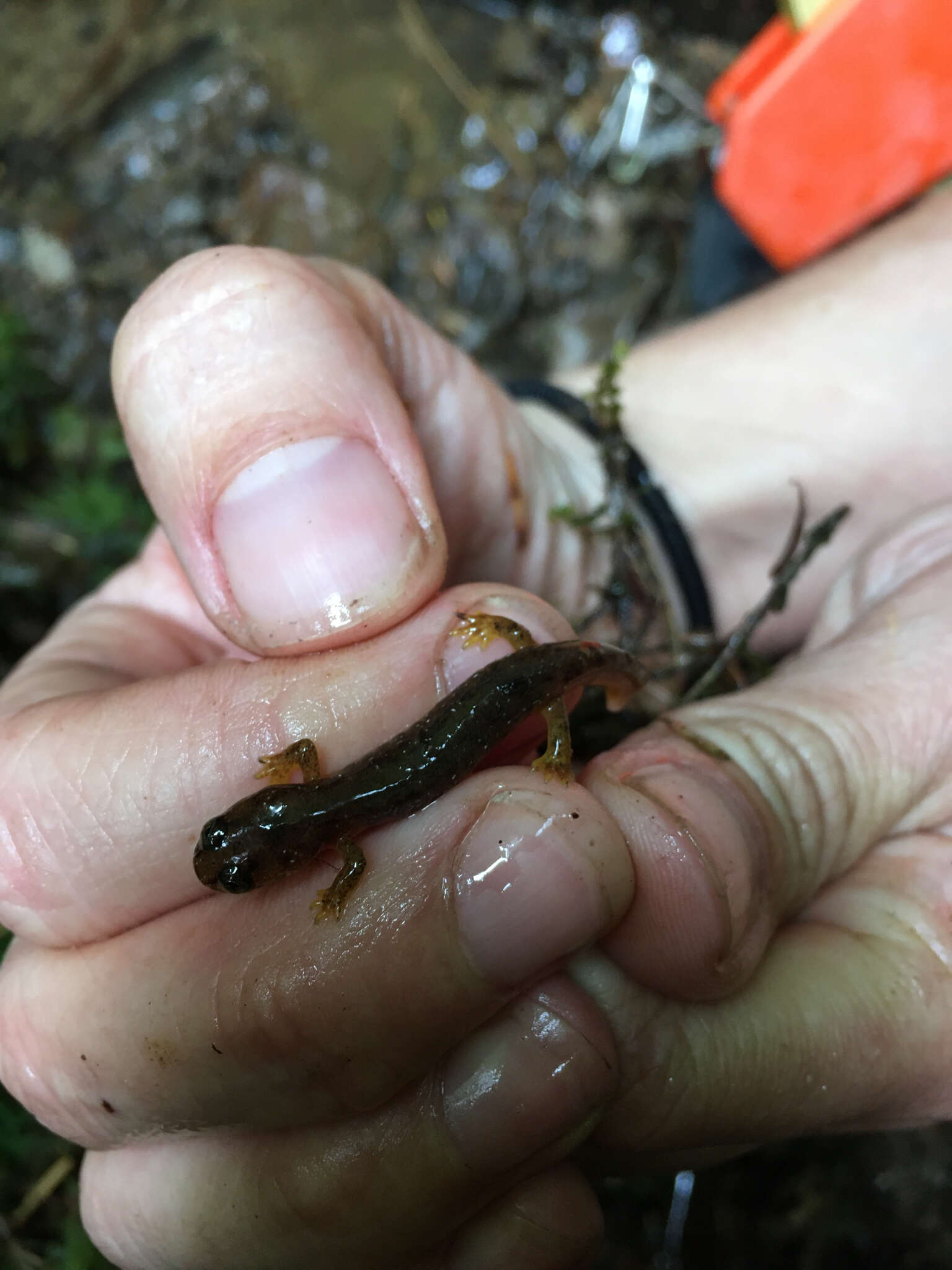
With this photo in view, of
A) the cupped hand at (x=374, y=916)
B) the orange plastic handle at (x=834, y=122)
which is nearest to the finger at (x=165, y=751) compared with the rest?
the cupped hand at (x=374, y=916)

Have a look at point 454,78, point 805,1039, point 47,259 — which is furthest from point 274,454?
point 454,78

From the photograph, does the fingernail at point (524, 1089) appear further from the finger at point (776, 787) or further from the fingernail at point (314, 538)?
the fingernail at point (314, 538)

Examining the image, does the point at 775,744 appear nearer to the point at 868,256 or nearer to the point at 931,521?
the point at 931,521

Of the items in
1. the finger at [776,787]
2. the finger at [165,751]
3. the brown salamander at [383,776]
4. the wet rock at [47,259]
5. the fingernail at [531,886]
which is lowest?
the finger at [776,787]

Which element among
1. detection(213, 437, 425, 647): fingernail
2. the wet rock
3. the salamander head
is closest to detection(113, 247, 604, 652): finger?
detection(213, 437, 425, 647): fingernail

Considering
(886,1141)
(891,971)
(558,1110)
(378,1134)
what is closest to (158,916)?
(378,1134)

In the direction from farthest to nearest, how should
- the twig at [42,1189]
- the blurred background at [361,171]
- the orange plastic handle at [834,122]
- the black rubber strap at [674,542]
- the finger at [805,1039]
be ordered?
the blurred background at [361,171], the orange plastic handle at [834,122], the black rubber strap at [674,542], the twig at [42,1189], the finger at [805,1039]

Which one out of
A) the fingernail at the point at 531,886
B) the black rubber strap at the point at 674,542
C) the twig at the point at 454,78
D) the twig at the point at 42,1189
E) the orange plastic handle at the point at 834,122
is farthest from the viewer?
the twig at the point at 454,78

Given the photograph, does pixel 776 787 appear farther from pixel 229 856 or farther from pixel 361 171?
pixel 361 171
